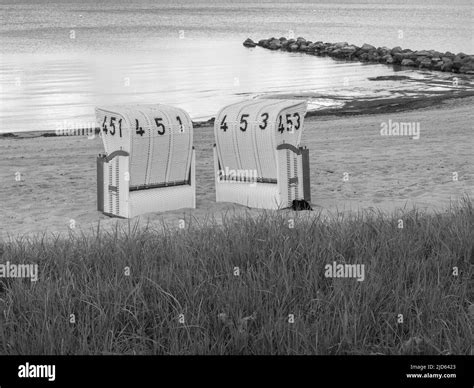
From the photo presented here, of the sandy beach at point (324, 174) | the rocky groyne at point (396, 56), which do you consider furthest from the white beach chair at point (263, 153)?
the rocky groyne at point (396, 56)

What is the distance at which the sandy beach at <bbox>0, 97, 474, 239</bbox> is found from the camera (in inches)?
422

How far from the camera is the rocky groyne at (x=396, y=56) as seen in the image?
1645 inches

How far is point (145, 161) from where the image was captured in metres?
10.3

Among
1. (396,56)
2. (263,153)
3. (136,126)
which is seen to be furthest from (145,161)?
(396,56)

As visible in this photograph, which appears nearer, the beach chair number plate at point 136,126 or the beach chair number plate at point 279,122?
the beach chair number plate at point 136,126

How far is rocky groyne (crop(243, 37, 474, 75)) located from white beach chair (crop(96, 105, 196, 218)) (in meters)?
31.4

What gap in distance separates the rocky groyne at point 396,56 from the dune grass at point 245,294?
114 feet

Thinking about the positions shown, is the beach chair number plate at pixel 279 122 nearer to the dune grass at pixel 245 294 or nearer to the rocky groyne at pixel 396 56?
the dune grass at pixel 245 294

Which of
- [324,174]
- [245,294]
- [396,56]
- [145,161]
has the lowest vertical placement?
[324,174]

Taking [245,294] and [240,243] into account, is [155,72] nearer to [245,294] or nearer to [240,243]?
[240,243]

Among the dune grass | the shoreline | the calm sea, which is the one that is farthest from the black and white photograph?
the calm sea

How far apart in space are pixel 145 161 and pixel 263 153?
1.47 metres

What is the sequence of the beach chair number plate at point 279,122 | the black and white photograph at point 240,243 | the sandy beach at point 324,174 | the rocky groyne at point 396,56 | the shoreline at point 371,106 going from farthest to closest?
the rocky groyne at point 396,56, the shoreline at point 371,106, the sandy beach at point 324,174, the beach chair number plate at point 279,122, the black and white photograph at point 240,243
